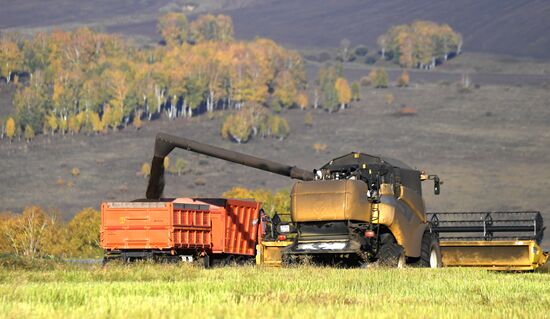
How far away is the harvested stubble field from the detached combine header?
10.5 ft

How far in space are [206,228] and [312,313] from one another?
2463 centimetres

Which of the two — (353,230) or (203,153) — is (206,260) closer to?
(203,153)

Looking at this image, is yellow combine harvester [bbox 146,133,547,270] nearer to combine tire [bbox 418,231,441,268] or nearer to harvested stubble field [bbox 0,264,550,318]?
combine tire [bbox 418,231,441,268]

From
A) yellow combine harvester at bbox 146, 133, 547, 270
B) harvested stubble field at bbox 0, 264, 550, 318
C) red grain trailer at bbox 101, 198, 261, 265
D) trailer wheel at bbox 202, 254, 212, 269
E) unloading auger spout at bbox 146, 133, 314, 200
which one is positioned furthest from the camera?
unloading auger spout at bbox 146, 133, 314, 200

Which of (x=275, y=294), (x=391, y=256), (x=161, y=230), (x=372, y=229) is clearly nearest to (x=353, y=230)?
(x=372, y=229)

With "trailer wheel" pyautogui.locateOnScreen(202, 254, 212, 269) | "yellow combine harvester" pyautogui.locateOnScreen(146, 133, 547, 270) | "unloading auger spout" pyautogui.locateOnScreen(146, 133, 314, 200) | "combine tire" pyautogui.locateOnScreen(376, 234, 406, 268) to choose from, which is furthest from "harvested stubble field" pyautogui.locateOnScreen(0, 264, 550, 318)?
"unloading auger spout" pyautogui.locateOnScreen(146, 133, 314, 200)

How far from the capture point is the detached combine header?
33469mm

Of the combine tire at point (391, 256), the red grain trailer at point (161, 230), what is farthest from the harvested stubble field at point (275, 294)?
the red grain trailer at point (161, 230)

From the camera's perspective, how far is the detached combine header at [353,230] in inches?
1318

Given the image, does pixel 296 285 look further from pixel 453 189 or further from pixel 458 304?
pixel 453 189

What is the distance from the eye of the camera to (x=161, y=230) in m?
39.2

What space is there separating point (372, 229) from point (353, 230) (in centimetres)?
68

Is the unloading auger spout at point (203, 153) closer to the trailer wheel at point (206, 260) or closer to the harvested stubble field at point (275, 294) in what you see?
the trailer wheel at point (206, 260)

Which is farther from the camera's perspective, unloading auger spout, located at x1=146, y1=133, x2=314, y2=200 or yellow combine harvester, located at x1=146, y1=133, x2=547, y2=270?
unloading auger spout, located at x1=146, y1=133, x2=314, y2=200
